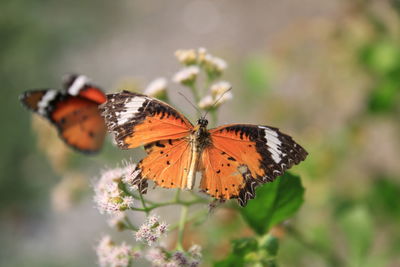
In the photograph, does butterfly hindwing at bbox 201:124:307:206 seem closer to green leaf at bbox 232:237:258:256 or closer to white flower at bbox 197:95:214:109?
green leaf at bbox 232:237:258:256

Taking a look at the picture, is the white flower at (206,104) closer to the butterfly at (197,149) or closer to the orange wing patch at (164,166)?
the butterfly at (197,149)

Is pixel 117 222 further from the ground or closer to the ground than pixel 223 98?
closer to the ground

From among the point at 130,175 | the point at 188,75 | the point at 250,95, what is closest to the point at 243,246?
the point at 130,175

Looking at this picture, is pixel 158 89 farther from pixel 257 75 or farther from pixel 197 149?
pixel 257 75

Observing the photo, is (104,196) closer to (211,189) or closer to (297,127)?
(211,189)

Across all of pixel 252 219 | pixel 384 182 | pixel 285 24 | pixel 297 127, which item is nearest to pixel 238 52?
pixel 285 24

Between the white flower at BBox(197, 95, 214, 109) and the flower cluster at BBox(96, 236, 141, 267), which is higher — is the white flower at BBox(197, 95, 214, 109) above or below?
above

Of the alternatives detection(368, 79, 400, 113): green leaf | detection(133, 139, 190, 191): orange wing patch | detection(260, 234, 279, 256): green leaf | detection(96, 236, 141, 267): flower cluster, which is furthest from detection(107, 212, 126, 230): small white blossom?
detection(368, 79, 400, 113): green leaf
